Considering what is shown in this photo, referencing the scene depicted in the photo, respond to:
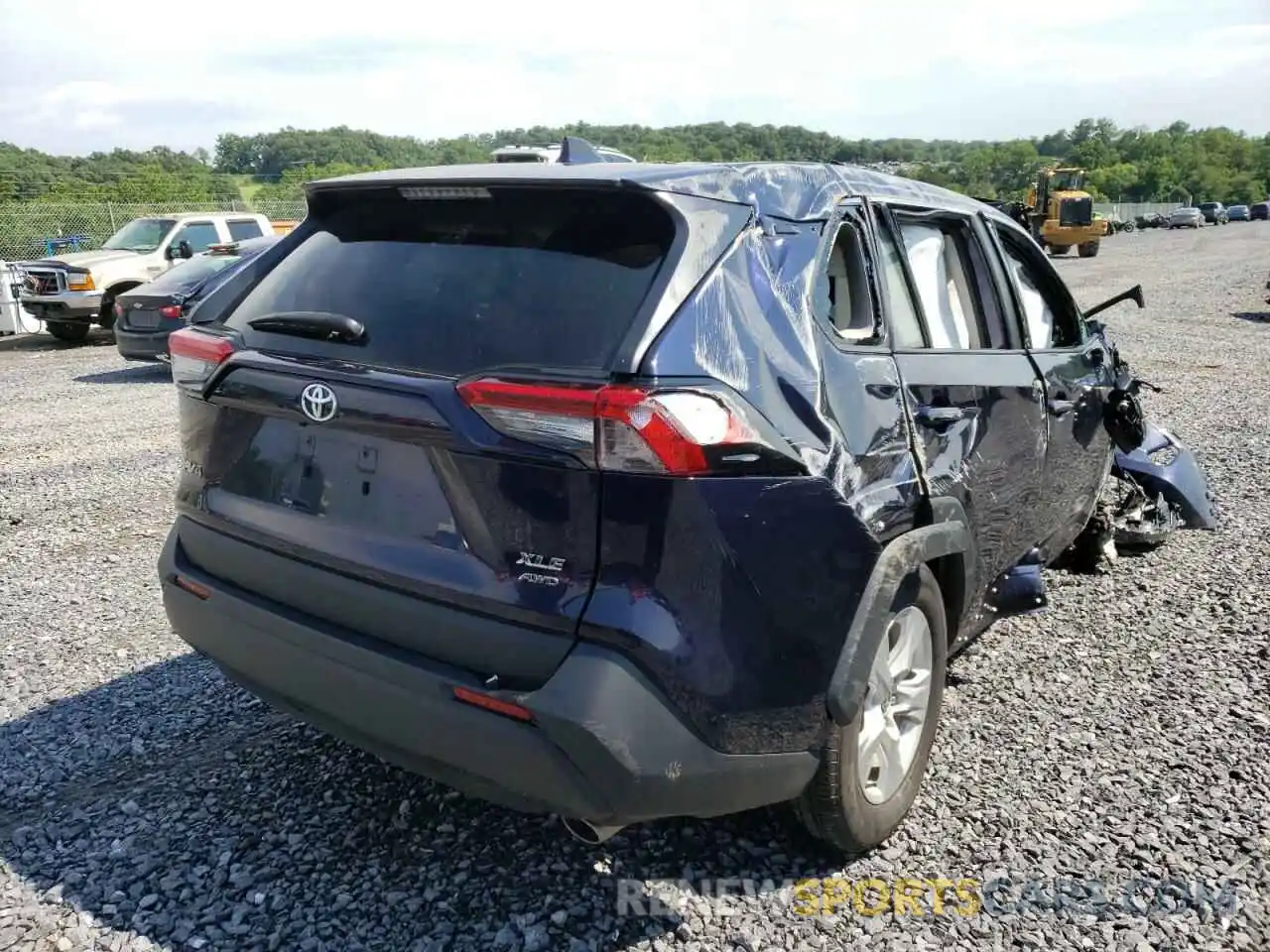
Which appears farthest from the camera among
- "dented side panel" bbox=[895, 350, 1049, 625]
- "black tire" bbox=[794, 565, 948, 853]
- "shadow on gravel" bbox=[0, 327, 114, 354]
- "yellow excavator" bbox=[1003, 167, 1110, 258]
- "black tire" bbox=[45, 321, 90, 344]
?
"yellow excavator" bbox=[1003, 167, 1110, 258]

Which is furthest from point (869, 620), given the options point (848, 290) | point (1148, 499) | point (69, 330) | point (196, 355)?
point (69, 330)

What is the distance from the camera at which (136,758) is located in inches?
128

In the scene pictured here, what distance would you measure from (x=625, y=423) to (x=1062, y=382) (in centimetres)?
252

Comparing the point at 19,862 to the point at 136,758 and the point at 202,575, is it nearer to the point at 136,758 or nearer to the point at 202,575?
the point at 136,758

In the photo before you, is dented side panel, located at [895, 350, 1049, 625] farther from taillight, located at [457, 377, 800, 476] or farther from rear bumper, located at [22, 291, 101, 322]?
rear bumper, located at [22, 291, 101, 322]

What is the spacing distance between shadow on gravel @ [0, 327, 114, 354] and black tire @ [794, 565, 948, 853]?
15.8m

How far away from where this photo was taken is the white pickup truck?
14.7 meters

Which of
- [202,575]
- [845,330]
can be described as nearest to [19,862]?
[202,575]

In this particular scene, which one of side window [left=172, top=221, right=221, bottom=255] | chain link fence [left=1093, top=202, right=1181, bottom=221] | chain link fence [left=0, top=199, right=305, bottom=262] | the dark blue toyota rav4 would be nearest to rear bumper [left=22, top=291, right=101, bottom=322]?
side window [left=172, top=221, right=221, bottom=255]

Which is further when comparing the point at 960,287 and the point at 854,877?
the point at 960,287

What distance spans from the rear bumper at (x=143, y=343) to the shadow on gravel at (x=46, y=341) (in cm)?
497

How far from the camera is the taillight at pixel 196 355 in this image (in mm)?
2703

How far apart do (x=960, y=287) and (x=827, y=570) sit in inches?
66.5

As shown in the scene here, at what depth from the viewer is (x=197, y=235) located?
1617 centimetres
